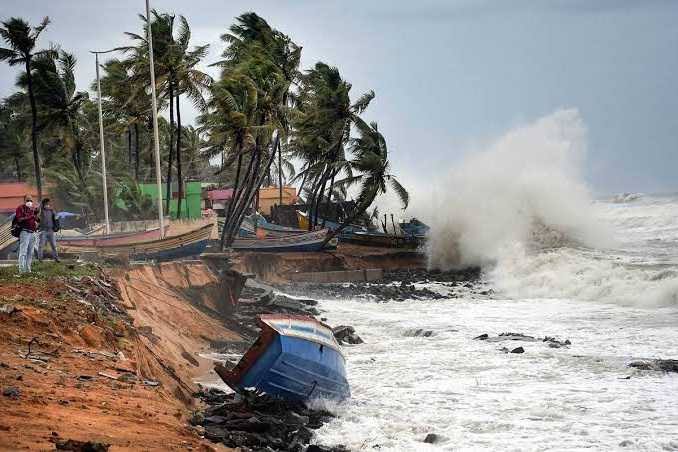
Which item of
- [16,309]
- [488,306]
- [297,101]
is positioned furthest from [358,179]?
[16,309]

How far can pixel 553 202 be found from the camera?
5088 centimetres

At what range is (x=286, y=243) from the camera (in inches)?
1667

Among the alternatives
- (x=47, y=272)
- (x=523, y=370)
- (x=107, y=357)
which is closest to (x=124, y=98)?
(x=47, y=272)

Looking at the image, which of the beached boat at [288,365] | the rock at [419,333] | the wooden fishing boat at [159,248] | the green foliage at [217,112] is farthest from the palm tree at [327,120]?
the beached boat at [288,365]

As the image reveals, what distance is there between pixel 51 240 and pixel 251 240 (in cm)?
2255

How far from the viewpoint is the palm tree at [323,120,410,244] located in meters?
45.3

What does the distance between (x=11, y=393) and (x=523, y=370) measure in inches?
442

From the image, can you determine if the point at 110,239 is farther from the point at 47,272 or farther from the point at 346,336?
the point at 47,272

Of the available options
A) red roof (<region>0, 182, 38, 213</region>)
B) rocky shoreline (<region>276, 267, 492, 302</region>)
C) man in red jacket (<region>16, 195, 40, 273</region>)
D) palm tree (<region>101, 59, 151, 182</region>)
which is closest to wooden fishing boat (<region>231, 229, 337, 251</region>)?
rocky shoreline (<region>276, 267, 492, 302</region>)

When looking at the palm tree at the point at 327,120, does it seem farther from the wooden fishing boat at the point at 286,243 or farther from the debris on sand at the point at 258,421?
the debris on sand at the point at 258,421

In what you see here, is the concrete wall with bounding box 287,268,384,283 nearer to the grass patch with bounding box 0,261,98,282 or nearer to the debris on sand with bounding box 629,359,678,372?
the grass patch with bounding box 0,261,98,282

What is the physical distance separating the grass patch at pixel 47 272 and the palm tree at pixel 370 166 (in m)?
26.7

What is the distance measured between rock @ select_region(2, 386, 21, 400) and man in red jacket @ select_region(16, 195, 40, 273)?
25.7ft

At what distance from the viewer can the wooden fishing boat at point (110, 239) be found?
29.0 meters
